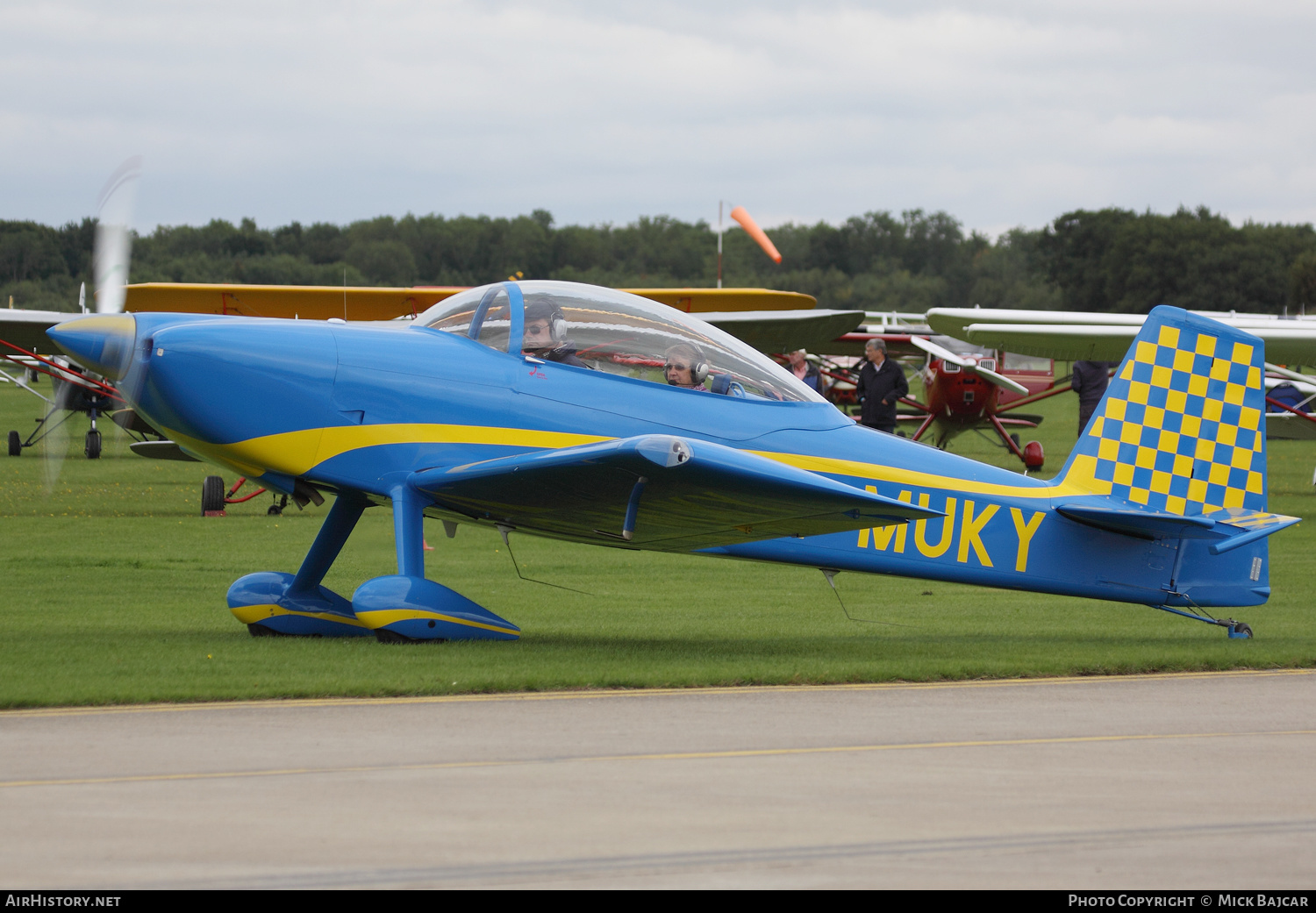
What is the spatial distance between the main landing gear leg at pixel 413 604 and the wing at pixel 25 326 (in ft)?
37.9

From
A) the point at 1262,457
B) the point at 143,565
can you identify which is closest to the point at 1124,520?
the point at 1262,457

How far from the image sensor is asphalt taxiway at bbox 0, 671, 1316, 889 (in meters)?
3.55

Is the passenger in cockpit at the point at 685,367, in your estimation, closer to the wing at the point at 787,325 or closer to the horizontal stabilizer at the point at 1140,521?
the horizontal stabilizer at the point at 1140,521

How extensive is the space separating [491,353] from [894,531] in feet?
8.79

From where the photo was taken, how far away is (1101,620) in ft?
31.6

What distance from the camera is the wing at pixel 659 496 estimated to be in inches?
257

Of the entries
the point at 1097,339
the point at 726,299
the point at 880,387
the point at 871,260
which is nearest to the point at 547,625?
the point at 880,387

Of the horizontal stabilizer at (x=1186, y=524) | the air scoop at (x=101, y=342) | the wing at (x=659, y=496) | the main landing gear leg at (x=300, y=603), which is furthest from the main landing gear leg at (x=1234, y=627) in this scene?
the air scoop at (x=101, y=342)

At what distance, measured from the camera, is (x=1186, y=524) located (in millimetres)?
8344

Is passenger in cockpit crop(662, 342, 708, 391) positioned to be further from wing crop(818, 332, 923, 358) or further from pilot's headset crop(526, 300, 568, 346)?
wing crop(818, 332, 923, 358)

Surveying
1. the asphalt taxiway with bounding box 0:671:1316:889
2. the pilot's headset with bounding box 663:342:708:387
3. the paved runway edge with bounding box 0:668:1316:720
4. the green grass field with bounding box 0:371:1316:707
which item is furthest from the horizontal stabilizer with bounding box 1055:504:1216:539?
the pilot's headset with bounding box 663:342:708:387

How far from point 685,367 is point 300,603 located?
8.82 ft
